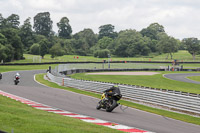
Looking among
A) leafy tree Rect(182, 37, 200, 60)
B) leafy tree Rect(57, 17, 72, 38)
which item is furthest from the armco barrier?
leafy tree Rect(57, 17, 72, 38)

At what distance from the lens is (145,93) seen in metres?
19.0

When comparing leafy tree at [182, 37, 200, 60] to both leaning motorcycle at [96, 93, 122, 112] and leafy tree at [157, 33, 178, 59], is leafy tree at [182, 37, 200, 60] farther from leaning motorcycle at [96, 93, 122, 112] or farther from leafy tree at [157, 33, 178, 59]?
leaning motorcycle at [96, 93, 122, 112]

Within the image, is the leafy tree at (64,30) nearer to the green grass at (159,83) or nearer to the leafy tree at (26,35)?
the leafy tree at (26,35)

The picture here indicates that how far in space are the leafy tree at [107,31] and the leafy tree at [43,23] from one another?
32.7 metres

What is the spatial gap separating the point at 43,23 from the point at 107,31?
137ft

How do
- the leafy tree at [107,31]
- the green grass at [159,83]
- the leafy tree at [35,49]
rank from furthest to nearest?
the leafy tree at [107,31]
the leafy tree at [35,49]
the green grass at [159,83]

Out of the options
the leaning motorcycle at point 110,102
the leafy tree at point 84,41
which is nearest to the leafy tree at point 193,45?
the leafy tree at point 84,41

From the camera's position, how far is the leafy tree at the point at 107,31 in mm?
188250

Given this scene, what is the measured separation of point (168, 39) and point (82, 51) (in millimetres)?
38390

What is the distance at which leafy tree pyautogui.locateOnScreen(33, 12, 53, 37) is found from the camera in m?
171

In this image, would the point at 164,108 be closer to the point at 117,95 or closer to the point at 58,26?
the point at 117,95

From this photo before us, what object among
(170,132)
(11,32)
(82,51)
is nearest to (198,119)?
(170,132)

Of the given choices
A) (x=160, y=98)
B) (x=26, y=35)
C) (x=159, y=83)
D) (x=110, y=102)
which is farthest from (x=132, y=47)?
(x=110, y=102)

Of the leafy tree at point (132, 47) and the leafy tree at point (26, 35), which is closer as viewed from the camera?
the leafy tree at point (132, 47)
